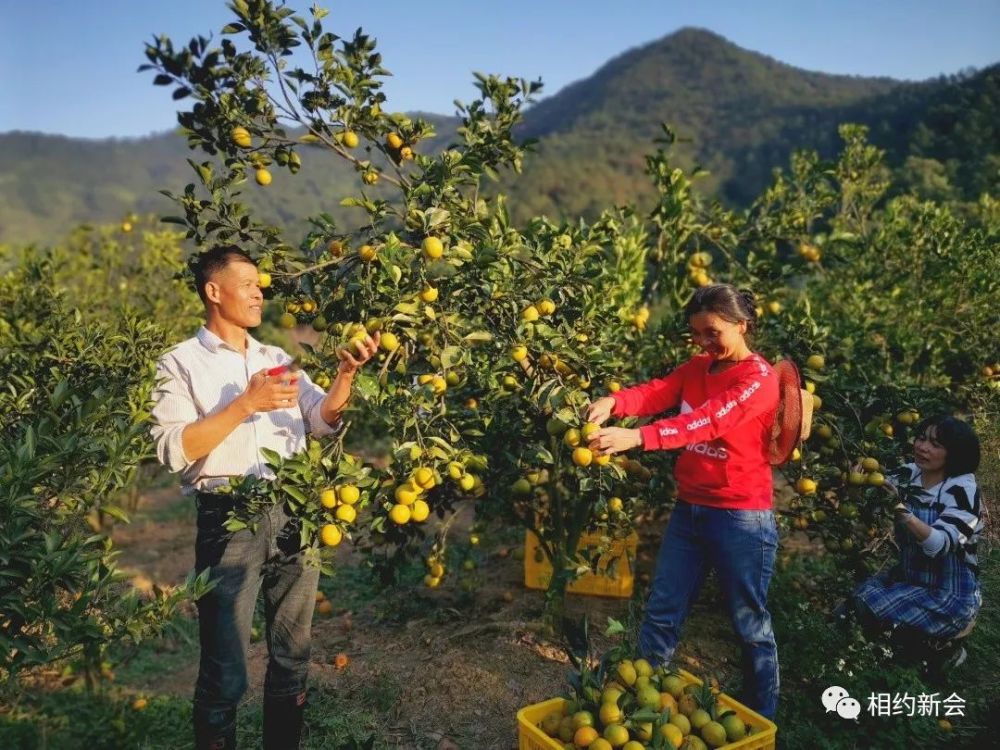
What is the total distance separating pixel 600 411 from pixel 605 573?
5.23ft

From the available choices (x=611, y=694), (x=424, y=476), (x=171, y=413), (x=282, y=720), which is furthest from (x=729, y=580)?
(x=171, y=413)

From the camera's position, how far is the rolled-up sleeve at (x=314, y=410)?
2.52 metres

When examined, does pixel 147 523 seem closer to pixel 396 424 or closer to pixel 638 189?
pixel 396 424

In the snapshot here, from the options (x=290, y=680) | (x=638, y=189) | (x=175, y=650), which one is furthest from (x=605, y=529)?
(x=638, y=189)

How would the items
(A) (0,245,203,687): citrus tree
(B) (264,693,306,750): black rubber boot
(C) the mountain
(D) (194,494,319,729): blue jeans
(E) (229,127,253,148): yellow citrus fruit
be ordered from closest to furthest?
(A) (0,245,203,687): citrus tree → (D) (194,494,319,729): blue jeans → (B) (264,693,306,750): black rubber boot → (E) (229,127,253,148): yellow citrus fruit → (C) the mountain

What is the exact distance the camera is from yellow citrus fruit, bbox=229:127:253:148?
8.86 ft

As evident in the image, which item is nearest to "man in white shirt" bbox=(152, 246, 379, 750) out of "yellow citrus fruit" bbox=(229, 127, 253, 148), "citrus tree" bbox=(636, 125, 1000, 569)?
"yellow citrus fruit" bbox=(229, 127, 253, 148)

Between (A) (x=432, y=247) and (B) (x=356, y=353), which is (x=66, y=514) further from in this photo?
(A) (x=432, y=247)

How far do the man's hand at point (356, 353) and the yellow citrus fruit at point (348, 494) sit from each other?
392mm

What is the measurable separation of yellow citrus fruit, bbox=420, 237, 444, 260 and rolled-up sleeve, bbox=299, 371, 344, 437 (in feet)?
2.08

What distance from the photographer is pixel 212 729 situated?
224 centimetres

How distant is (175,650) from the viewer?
14.3 feet

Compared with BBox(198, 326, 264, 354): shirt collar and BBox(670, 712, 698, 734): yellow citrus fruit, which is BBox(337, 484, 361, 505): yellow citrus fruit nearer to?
BBox(198, 326, 264, 354): shirt collar

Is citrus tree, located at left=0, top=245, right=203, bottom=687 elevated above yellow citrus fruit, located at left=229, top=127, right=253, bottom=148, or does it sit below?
below
